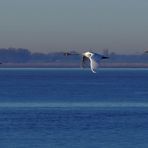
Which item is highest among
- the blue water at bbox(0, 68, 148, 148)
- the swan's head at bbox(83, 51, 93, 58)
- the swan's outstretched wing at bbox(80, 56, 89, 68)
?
the swan's head at bbox(83, 51, 93, 58)

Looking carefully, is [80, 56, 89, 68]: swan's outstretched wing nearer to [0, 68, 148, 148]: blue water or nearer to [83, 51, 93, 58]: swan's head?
[83, 51, 93, 58]: swan's head

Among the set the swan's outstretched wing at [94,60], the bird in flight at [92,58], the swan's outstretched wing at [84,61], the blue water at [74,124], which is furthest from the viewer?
the blue water at [74,124]

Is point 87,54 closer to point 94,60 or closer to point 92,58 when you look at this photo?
point 92,58

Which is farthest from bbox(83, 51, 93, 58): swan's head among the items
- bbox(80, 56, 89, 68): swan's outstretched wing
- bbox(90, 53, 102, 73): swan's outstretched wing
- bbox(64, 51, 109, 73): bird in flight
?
bbox(80, 56, 89, 68): swan's outstretched wing

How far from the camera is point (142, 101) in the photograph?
400 ft

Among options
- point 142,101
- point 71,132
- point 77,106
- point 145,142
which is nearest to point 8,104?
point 77,106

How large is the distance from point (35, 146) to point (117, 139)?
7.84 metres

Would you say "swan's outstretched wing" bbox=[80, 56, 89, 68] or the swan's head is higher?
the swan's head

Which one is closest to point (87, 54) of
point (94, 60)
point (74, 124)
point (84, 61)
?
point (84, 61)

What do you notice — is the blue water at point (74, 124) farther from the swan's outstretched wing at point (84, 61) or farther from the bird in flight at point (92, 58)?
the bird in flight at point (92, 58)

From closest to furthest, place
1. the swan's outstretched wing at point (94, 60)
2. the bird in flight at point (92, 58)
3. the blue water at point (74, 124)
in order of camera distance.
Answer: the swan's outstretched wing at point (94, 60) < the bird in flight at point (92, 58) < the blue water at point (74, 124)

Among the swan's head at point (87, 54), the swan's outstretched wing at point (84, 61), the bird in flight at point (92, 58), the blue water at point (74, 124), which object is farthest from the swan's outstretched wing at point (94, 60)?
the blue water at point (74, 124)

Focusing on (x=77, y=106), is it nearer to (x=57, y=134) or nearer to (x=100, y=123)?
(x=100, y=123)

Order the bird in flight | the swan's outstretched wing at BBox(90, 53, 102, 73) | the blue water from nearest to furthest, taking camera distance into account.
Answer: the swan's outstretched wing at BBox(90, 53, 102, 73)
the bird in flight
the blue water
